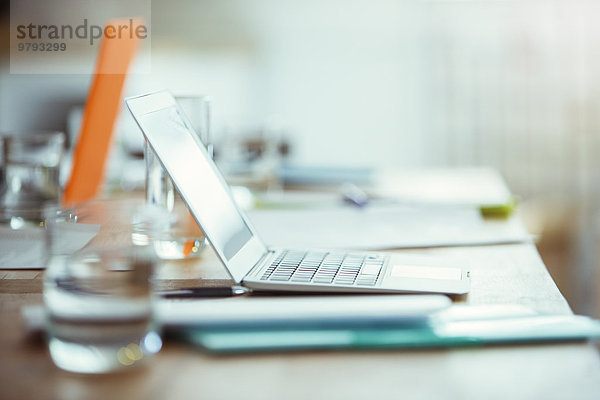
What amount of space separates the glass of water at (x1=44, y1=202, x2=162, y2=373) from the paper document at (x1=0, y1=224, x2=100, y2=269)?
47 mm

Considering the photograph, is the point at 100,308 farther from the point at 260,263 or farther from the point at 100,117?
the point at 100,117

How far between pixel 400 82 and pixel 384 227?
7.87ft

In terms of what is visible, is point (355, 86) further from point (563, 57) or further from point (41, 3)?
point (41, 3)

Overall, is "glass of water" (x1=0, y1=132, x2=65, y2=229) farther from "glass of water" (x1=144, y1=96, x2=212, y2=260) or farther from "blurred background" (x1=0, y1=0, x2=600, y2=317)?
"blurred background" (x1=0, y1=0, x2=600, y2=317)

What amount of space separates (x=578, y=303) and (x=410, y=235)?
76.8 inches

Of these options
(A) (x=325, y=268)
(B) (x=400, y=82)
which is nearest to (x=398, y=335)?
(A) (x=325, y=268)

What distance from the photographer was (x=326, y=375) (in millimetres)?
Answer: 515

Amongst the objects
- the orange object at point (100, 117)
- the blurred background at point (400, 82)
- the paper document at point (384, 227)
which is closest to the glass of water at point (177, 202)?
the paper document at point (384, 227)

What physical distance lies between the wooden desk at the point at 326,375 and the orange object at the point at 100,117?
2.02 feet

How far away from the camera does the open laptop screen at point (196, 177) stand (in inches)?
28.8

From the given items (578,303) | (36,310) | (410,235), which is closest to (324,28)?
(578,303)

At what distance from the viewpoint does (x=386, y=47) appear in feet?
11.1

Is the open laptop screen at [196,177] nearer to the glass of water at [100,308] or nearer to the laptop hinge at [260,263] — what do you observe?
the laptop hinge at [260,263]

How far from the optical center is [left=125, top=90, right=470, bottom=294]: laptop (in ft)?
2.35
